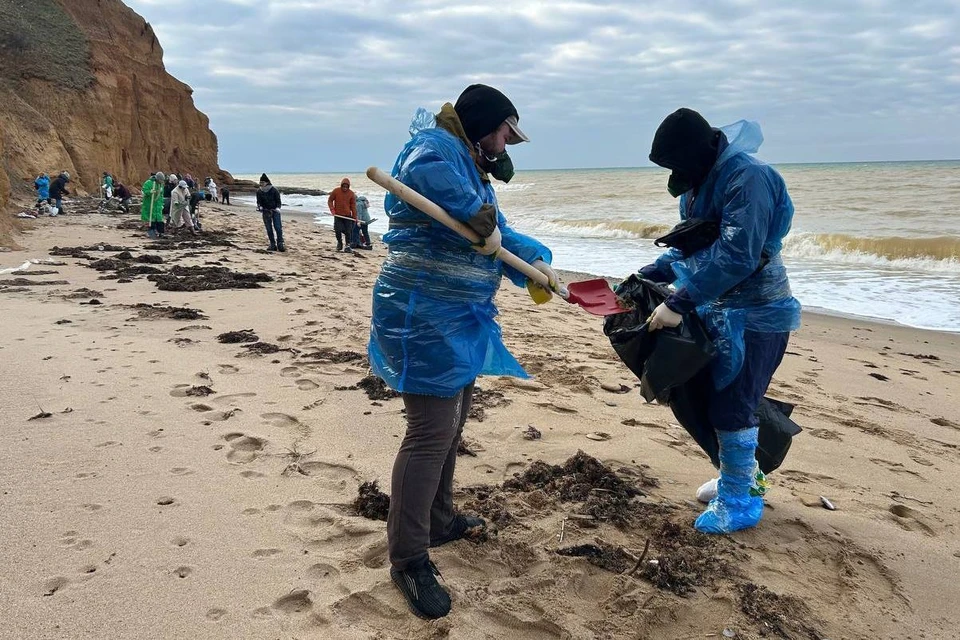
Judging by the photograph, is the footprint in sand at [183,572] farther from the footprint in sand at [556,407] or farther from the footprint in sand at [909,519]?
the footprint in sand at [909,519]

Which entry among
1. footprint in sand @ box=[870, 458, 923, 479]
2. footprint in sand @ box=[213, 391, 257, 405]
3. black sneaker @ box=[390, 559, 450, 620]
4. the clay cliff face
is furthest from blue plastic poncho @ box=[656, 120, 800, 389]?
the clay cliff face

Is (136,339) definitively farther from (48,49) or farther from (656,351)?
(48,49)

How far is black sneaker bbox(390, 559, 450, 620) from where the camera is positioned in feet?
6.79

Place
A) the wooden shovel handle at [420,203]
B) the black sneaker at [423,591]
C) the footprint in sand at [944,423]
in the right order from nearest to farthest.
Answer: the wooden shovel handle at [420,203], the black sneaker at [423,591], the footprint in sand at [944,423]

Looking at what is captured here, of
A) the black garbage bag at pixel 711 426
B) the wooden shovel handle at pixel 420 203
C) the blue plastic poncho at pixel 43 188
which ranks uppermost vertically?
the blue plastic poncho at pixel 43 188

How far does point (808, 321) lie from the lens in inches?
313

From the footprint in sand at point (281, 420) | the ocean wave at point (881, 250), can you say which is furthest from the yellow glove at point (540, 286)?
the ocean wave at point (881, 250)

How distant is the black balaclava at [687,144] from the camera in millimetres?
2455

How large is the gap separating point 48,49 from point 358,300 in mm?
32134

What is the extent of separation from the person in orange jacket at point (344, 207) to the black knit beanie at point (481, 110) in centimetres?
1049

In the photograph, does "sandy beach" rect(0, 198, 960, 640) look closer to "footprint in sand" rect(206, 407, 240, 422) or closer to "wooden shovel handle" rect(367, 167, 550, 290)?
"footprint in sand" rect(206, 407, 240, 422)

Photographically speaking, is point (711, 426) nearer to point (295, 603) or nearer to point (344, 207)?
point (295, 603)

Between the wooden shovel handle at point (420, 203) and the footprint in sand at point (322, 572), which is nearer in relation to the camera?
the wooden shovel handle at point (420, 203)

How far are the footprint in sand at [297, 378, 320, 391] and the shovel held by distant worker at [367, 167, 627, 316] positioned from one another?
2.28 m
